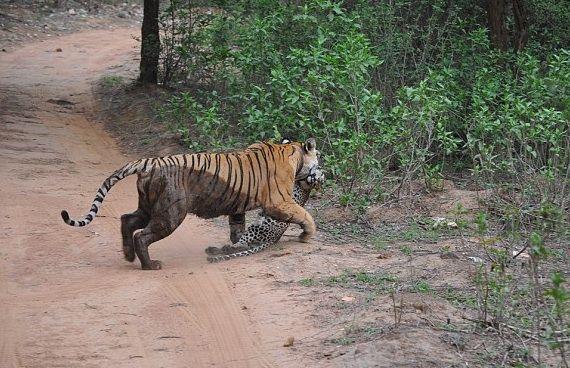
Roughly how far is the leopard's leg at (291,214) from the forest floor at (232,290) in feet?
0.78

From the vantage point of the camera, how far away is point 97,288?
8273mm

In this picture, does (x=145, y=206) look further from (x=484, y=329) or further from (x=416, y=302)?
(x=484, y=329)

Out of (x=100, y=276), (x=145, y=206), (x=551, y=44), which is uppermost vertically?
(x=551, y=44)

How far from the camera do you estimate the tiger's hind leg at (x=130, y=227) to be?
909cm

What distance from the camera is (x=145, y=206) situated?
904 cm

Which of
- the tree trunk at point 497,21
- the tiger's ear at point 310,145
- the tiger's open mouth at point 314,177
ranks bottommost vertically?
the tiger's open mouth at point 314,177

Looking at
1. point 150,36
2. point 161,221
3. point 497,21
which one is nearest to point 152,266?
point 161,221

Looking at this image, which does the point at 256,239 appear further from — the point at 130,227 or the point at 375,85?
the point at 375,85

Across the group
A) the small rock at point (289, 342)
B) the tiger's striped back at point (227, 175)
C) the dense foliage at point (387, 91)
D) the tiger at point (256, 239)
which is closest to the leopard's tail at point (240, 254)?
the tiger at point (256, 239)

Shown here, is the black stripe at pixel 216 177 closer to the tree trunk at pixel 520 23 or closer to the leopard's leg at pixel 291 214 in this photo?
the leopard's leg at pixel 291 214

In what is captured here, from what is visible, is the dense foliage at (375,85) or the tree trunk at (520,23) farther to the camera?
the tree trunk at (520,23)

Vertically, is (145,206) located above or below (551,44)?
below

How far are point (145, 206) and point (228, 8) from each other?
691cm

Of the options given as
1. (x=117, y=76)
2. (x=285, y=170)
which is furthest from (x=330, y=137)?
(x=117, y=76)
